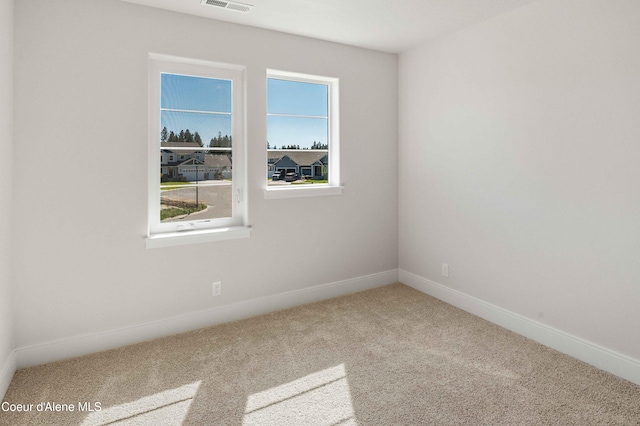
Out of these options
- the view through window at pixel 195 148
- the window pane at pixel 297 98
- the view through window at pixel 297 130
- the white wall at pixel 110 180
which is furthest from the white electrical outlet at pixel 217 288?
the window pane at pixel 297 98

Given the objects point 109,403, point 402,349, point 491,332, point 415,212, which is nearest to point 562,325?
point 491,332

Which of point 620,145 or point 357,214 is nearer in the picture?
point 620,145

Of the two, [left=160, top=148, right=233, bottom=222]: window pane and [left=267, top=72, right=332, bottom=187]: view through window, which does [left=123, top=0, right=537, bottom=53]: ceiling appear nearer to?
[left=267, top=72, right=332, bottom=187]: view through window

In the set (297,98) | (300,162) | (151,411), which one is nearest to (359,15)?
(297,98)

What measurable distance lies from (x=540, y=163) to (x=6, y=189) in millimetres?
3653

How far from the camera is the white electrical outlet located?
3.13 metres

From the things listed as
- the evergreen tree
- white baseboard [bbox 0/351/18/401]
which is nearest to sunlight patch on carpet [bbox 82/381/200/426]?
white baseboard [bbox 0/351/18/401]

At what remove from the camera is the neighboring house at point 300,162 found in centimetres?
349

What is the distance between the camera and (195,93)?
3.08 meters

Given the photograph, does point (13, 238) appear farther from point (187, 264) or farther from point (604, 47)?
point (604, 47)

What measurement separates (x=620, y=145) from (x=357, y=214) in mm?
2230

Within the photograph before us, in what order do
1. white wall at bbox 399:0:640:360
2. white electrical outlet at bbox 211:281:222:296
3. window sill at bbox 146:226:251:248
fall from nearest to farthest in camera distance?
white wall at bbox 399:0:640:360
window sill at bbox 146:226:251:248
white electrical outlet at bbox 211:281:222:296

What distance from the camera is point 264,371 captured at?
7.93ft

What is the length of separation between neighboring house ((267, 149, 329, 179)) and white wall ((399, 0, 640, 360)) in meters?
1.04
